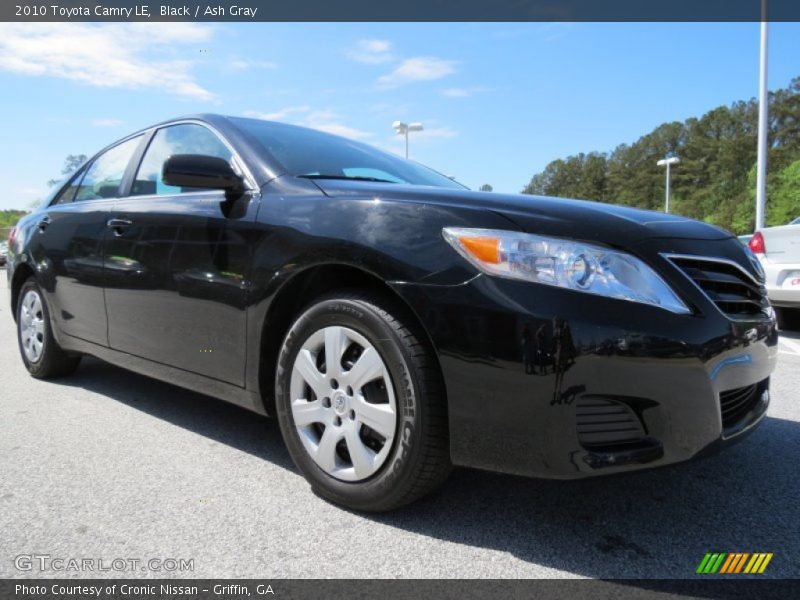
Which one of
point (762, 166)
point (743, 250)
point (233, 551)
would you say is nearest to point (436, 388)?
point (233, 551)

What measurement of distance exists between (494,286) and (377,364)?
47cm

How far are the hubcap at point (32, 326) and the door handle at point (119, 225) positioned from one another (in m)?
1.18

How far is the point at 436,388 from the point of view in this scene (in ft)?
6.09

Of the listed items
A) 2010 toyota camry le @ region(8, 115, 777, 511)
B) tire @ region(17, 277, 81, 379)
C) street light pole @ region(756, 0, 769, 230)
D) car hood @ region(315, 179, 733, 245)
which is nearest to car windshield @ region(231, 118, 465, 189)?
2010 toyota camry le @ region(8, 115, 777, 511)

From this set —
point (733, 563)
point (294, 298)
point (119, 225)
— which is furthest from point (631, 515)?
point (119, 225)

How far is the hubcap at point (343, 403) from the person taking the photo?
6.45ft

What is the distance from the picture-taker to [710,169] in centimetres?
5834

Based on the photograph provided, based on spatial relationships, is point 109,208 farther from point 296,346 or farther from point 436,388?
point 436,388

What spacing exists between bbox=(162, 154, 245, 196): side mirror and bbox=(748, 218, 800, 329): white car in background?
525 centimetres

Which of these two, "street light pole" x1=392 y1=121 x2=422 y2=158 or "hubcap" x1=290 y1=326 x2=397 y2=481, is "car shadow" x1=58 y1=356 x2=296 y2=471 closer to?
"hubcap" x1=290 y1=326 x2=397 y2=481

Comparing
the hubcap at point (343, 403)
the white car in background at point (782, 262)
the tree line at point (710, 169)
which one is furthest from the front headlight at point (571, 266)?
the tree line at point (710, 169)

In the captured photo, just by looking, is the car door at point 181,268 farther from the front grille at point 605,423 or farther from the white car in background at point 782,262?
the white car in background at point 782,262

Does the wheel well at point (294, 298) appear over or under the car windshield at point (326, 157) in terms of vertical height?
under

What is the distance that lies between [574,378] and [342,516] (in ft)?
3.11
